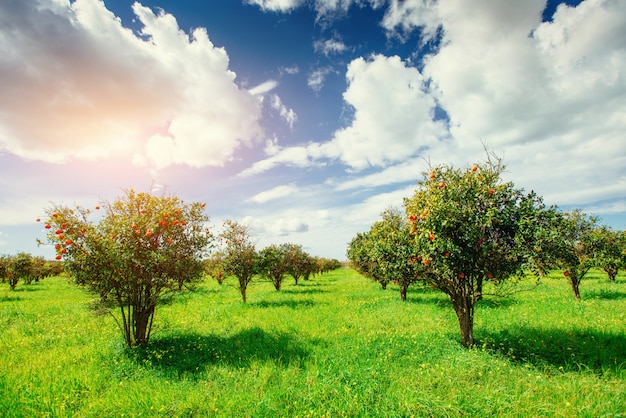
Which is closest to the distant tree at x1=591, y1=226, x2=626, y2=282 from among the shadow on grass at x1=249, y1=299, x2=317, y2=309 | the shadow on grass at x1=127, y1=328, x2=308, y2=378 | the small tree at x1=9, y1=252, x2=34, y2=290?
the shadow on grass at x1=249, y1=299, x2=317, y2=309

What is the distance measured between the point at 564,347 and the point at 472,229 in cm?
539

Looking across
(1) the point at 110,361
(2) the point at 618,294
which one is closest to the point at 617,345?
(2) the point at 618,294

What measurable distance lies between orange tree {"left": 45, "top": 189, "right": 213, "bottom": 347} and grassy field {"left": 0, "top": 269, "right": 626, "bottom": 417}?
5.99 feet

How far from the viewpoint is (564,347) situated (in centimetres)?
970

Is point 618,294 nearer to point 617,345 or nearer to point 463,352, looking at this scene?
point 617,345

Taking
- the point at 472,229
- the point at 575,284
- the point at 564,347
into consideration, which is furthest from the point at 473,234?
the point at 575,284

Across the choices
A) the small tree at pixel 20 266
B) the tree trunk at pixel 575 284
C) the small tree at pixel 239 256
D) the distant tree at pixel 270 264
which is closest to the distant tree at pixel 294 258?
the distant tree at pixel 270 264

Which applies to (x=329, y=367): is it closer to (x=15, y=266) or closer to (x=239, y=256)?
(x=239, y=256)

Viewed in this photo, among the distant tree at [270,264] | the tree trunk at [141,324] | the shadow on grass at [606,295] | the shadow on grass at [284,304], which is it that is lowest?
the shadow on grass at [284,304]

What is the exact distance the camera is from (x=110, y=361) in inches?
375

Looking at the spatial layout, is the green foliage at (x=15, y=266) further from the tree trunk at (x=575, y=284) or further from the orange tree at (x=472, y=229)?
the tree trunk at (x=575, y=284)

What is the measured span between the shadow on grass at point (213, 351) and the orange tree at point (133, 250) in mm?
1243

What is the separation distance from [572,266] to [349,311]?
14.3 metres

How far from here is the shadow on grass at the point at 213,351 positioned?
30.1 ft
